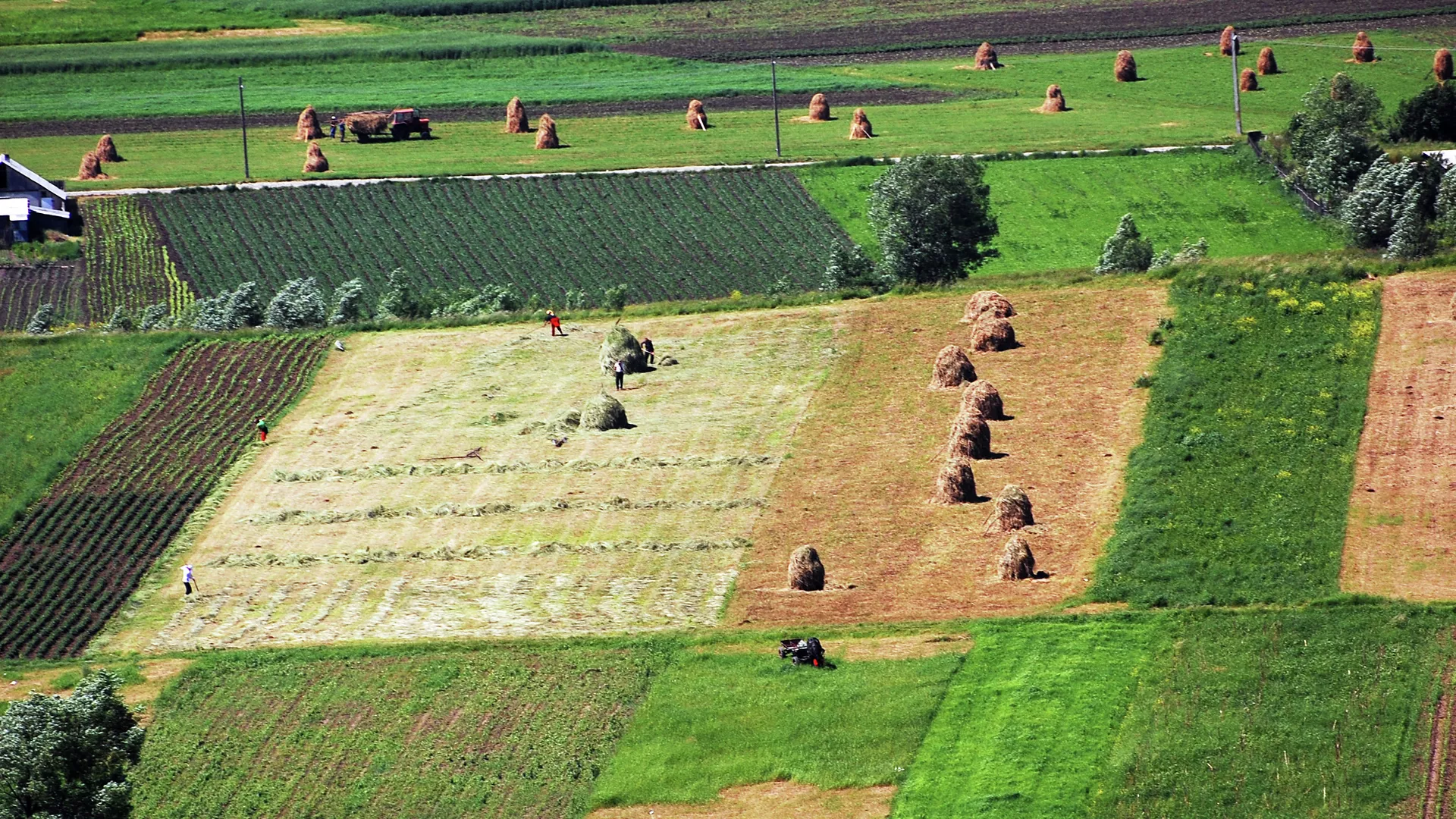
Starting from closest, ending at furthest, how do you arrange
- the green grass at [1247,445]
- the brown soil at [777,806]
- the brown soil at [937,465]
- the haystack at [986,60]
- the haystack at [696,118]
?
the brown soil at [777,806]
the green grass at [1247,445]
the brown soil at [937,465]
the haystack at [696,118]
the haystack at [986,60]

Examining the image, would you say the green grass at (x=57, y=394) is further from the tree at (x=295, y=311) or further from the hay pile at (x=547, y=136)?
the hay pile at (x=547, y=136)

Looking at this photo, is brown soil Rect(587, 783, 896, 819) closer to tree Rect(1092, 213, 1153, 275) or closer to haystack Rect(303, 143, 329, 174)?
tree Rect(1092, 213, 1153, 275)

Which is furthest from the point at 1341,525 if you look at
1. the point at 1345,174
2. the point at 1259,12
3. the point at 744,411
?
the point at 1259,12

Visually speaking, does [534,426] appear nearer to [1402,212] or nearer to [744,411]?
[744,411]

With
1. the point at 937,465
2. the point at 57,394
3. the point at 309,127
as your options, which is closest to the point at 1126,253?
the point at 937,465

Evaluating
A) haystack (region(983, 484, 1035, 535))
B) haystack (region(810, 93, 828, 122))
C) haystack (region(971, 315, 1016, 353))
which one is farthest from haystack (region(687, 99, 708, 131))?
haystack (region(983, 484, 1035, 535))

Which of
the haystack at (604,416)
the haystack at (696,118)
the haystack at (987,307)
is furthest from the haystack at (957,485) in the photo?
the haystack at (696,118)
